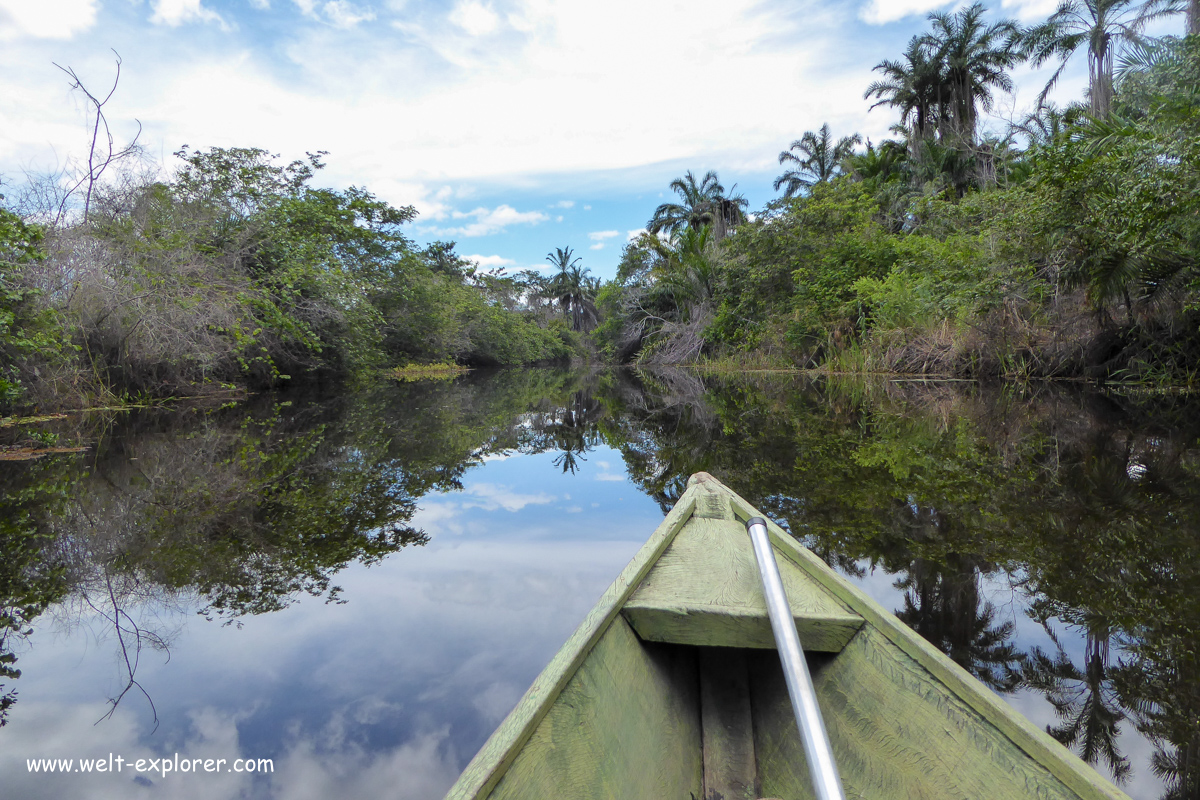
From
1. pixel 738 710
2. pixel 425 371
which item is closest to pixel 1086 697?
pixel 738 710

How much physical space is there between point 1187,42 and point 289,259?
1416 centimetres

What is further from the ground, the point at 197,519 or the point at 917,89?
the point at 917,89

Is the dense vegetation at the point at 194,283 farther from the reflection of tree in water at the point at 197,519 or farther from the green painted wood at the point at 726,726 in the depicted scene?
the green painted wood at the point at 726,726

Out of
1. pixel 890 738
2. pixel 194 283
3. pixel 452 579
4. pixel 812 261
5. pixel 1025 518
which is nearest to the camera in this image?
pixel 890 738

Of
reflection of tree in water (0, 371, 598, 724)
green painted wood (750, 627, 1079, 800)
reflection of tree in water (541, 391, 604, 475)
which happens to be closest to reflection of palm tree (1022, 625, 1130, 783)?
green painted wood (750, 627, 1079, 800)

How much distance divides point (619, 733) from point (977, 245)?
13.5m

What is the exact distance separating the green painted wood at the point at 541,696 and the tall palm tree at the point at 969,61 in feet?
96.6

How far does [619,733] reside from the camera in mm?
1283

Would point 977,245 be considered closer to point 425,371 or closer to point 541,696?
point 541,696

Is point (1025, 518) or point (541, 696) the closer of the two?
point (541, 696)

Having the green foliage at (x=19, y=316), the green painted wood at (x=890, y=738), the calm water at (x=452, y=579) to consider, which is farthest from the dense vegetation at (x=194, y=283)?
the green painted wood at (x=890, y=738)

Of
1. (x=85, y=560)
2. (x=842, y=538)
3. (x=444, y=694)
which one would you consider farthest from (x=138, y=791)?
(x=842, y=538)

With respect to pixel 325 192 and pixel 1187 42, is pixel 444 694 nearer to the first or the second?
pixel 1187 42

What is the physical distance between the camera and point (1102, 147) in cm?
739
